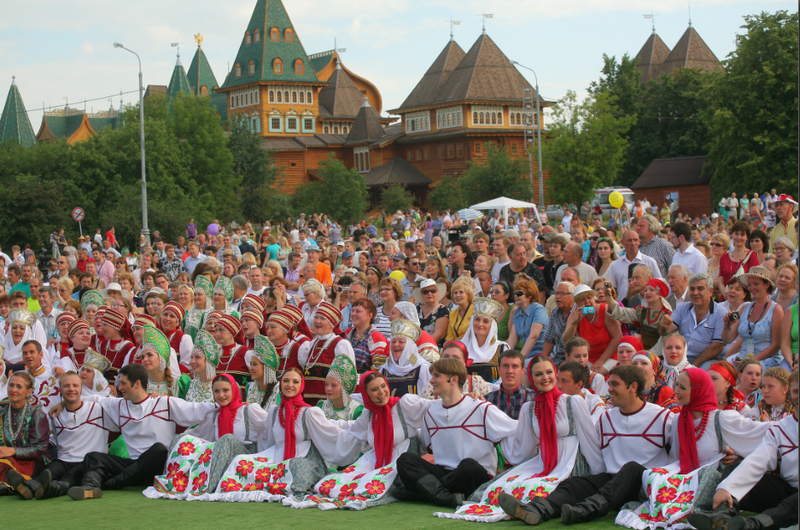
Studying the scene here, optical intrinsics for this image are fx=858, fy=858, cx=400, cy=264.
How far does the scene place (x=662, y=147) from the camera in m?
63.8

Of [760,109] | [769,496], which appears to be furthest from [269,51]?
[769,496]

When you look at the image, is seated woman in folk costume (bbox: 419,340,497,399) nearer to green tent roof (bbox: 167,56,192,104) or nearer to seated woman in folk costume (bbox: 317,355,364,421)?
seated woman in folk costume (bbox: 317,355,364,421)

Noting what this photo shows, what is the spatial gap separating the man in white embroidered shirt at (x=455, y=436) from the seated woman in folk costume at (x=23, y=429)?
3.46 m

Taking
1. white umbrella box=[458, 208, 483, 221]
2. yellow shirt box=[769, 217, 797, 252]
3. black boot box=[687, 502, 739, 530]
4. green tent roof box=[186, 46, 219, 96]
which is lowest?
black boot box=[687, 502, 739, 530]

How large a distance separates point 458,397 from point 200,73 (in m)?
99.2

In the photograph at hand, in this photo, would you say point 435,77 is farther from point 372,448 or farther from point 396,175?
point 372,448

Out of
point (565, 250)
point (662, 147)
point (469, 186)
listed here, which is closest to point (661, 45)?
point (662, 147)

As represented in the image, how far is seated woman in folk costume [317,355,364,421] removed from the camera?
7547 mm

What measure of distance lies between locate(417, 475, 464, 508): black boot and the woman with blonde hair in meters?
2.75

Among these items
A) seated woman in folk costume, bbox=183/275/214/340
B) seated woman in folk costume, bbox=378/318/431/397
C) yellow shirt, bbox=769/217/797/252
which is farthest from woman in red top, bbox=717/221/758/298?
seated woman in folk costume, bbox=183/275/214/340

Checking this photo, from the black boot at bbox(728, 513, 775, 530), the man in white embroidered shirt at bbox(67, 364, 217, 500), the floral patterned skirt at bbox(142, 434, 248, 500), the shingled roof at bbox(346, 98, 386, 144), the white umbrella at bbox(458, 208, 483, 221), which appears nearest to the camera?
the black boot at bbox(728, 513, 775, 530)

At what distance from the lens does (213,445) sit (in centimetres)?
750

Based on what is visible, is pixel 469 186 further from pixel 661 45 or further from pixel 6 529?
pixel 6 529

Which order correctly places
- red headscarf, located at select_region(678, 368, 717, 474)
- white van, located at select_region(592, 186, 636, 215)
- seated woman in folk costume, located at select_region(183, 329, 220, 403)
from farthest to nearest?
white van, located at select_region(592, 186, 636, 215) → seated woman in folk costume, located at select_region(183, 329, 220, 403) → red headscarf, located at select_region(678, 368, 717, 474)
